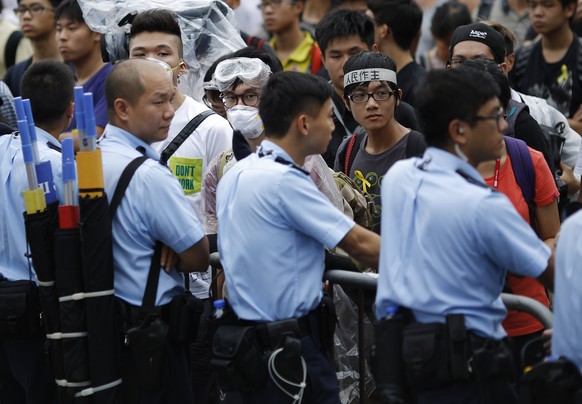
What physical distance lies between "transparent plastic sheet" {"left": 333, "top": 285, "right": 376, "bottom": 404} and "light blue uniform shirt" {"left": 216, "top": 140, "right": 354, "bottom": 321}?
0.96 metres

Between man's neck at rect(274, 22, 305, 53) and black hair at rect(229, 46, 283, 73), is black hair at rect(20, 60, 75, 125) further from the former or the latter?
man's neck at rect(274, 22, 305, 53)

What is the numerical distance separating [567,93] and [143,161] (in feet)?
13.4

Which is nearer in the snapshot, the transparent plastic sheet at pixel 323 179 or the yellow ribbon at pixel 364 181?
the transparent plastic sheet at pixel 323 179

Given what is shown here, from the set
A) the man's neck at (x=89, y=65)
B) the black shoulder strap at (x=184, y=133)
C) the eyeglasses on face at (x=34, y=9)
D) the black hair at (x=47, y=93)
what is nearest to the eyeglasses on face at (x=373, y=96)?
the black shoulder strap at (x=184, y=133)

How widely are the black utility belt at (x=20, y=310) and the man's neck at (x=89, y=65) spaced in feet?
12.1

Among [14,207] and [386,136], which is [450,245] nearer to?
[386,136]

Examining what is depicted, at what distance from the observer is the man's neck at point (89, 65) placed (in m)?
8.95

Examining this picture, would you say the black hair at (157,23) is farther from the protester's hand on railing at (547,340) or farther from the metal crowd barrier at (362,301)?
the protester's hand on railing at (547,340)

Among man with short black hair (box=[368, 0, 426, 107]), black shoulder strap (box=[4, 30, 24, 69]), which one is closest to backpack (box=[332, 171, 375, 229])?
man with short black hair (box=[368, 0, 426, 107])

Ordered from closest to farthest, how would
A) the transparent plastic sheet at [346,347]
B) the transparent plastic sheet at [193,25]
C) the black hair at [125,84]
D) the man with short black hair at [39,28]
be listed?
the black hair at [125,84]
the transparent plastic sheet at [346,347]
the transparent plastic sheet at [193,25]
the man with short black hair at [39,28]

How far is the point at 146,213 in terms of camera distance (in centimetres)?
500

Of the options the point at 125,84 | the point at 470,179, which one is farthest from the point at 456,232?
the point at 125,84

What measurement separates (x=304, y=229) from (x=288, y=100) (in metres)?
0.57

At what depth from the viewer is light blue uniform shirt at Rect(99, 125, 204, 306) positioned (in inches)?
196
